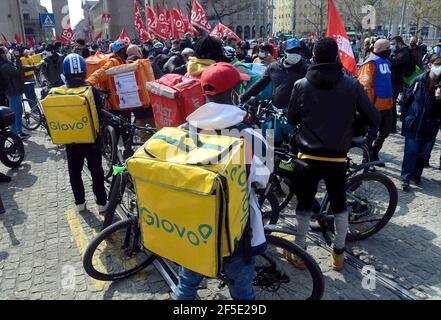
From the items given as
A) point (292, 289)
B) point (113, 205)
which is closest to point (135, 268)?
point (113, 205)

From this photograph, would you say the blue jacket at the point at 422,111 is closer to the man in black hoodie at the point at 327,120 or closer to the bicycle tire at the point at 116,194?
the man in black hoodie at the point at 327,120

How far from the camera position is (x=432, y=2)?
33.3 metres

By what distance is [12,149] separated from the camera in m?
7.05

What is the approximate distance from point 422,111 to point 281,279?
3.75 meters

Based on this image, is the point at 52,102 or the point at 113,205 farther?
the point at 52,102

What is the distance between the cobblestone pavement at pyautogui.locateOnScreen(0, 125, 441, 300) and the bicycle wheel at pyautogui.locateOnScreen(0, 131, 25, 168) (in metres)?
1.08

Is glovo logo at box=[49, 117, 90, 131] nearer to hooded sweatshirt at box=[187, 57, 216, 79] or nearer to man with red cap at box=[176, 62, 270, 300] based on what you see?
hooded sweatshirt at box=[187, 57, 216, 79]

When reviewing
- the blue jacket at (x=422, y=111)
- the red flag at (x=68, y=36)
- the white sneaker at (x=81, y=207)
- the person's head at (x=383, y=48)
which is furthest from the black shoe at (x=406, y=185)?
the red flag at (x=68, y=36)

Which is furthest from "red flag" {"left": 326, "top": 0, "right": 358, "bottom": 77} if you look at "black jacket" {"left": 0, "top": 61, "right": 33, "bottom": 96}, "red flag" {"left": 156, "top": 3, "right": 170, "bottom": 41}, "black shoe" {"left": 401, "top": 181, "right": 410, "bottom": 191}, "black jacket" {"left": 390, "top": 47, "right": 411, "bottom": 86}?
"red flag" {"left": 156, "top": 3, "right": 170, "bottom": 41}

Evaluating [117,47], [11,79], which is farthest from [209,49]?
[11,79]

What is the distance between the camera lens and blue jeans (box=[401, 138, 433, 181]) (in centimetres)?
557

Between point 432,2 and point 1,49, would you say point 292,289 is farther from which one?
point 432,2

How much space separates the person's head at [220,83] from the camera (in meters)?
2.38

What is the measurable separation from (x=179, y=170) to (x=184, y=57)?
7.19m
